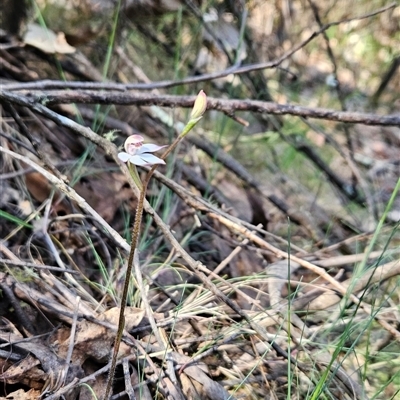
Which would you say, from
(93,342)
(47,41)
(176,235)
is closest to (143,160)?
(93,342)

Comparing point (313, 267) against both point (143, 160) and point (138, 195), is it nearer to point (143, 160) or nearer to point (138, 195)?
point (138, 195)

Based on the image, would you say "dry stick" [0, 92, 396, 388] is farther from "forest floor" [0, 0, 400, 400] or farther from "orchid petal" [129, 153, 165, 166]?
"orchid petal" [129, 153, 165, 166]

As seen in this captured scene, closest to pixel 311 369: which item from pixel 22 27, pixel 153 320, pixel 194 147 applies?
pixel 153 320

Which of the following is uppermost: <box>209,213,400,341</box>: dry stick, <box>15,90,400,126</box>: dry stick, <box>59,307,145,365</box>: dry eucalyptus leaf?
<box>15,90,400,126</box>: dry stick

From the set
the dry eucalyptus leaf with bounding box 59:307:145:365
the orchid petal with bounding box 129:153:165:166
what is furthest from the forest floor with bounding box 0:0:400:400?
the orchid petal with bounding box 129:153:165:166

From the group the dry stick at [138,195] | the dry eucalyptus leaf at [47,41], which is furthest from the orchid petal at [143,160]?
the dry eucalyptus leaf at [47,41]

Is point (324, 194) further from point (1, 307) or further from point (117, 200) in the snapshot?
point (1, 307)

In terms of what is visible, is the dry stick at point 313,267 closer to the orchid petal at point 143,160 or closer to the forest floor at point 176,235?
the forest floor at point 176,235
